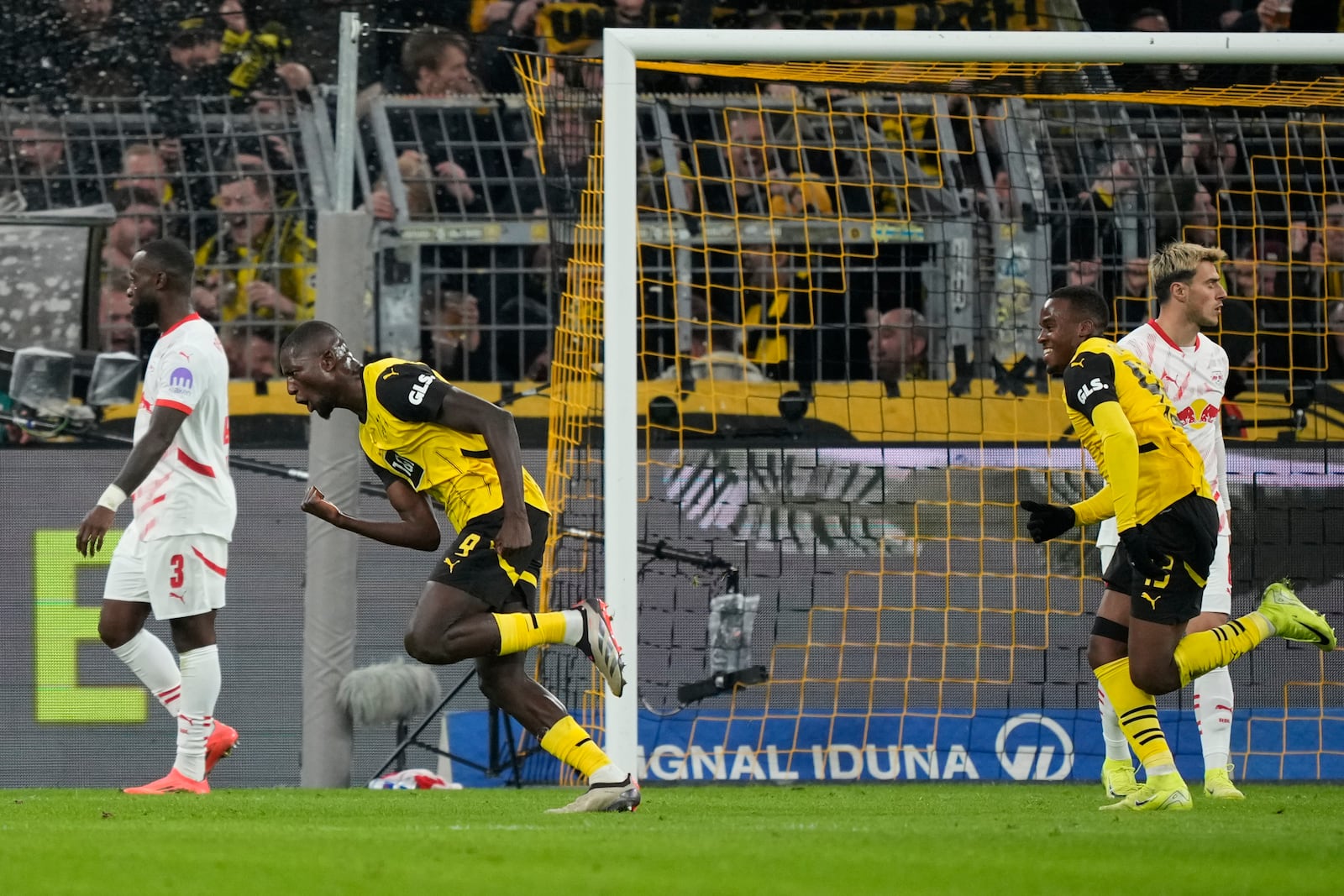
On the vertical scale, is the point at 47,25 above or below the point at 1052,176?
above

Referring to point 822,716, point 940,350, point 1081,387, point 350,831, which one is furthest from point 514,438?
point 940,350

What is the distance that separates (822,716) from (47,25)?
7954mm

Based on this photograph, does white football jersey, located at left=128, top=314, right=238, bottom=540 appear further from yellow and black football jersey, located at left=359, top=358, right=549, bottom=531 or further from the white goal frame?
the white goal frame

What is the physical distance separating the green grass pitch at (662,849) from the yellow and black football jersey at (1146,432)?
1.02m

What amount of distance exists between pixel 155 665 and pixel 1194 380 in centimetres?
398

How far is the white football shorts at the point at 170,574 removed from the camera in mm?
6137

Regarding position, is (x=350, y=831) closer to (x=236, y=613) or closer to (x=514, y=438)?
(x=514, y=438)

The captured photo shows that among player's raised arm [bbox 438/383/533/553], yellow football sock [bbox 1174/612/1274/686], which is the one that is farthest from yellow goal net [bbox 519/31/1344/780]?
yellow football sock [bbox 1174/612/1274/686]

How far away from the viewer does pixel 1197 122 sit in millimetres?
9336

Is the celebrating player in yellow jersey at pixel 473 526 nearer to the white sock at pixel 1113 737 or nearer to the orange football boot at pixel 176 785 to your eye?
the orange football boot at pixel 176 785

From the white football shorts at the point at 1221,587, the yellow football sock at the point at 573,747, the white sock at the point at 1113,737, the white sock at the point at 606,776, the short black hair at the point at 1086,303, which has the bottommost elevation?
the white sock at the point at 1113,737

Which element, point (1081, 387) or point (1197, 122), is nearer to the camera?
point (1081, 387)

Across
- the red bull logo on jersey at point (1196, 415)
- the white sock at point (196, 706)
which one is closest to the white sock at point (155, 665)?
the white sock at point (196, 706)

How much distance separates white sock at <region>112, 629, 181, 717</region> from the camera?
20.7 ft
